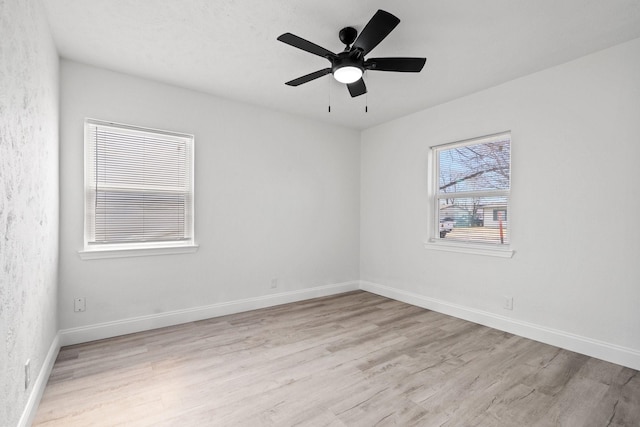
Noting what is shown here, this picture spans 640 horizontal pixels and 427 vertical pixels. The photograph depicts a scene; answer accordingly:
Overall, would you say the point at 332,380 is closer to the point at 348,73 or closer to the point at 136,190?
the point at 348,73

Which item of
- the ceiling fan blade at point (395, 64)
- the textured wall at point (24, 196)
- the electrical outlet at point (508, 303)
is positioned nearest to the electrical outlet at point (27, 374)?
the textured wall at point (24, 196)

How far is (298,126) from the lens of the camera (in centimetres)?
442

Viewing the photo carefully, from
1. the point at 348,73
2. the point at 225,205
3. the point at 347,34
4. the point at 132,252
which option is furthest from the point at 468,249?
the point at 132,252

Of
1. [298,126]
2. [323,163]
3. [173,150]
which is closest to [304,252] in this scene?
[323,163]

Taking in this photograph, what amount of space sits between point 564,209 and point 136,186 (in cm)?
418

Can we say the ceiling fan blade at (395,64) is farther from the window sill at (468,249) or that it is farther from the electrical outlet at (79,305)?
the electrical outlet at (79,305)

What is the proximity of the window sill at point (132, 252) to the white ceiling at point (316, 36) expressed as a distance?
176 cm

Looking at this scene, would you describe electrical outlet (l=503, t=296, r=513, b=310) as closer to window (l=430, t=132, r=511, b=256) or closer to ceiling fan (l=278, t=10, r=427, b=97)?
window (l=430, t=132, r=511, b=256)

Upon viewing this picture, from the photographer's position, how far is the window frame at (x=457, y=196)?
3316mm

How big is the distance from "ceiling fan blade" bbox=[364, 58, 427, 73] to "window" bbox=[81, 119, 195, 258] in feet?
7.33

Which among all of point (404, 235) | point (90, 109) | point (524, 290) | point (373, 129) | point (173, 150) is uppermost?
point (373, 129)

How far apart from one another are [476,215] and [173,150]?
3.54 metres

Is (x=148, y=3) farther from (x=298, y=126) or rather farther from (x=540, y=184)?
(x=540, y=184)

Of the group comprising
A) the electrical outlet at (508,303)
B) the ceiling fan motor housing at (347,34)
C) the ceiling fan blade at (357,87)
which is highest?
the ceiling fan motor housing at (347,34)
